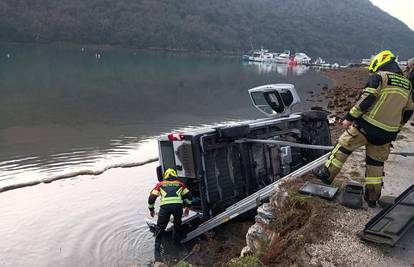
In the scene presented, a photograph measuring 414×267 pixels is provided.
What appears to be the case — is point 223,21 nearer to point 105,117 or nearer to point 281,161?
point 105,117

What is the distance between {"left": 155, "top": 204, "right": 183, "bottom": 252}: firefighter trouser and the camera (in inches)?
274

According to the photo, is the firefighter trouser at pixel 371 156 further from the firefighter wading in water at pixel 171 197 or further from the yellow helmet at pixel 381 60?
the firefighter wading in water at pixel 171 197

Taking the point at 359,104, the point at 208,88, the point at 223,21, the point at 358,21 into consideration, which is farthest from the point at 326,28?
the point at 359,104

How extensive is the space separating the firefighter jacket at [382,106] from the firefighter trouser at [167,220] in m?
3.33

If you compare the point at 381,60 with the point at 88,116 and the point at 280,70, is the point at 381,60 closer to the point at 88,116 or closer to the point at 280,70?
the point at 88,116

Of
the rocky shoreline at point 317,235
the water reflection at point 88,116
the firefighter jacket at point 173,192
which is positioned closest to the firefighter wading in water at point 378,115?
the rocky shoreline at point 317,235

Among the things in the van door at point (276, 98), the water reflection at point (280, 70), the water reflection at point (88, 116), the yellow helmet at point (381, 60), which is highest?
the yellow helmet at point (381, 60)

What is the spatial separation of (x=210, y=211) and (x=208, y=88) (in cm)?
2664

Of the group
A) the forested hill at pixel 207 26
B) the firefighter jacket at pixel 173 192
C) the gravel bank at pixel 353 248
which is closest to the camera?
the gravel bank at pixel 353 248

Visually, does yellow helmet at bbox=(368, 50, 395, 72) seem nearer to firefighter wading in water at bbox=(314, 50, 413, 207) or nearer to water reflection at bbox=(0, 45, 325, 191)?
firefighter wading in water at bbox=(314, 50, 413, 207)

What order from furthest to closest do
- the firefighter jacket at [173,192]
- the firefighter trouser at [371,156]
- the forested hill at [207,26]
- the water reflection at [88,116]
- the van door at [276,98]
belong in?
the forested hill at [207,26] → the water reflection at [88,116] → the van door at [276,98] → the firefighter jacket at [173,192] → the firefighter trouser at [371,156]

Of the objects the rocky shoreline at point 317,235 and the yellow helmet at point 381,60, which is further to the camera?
the yellow helmet at point 381,60

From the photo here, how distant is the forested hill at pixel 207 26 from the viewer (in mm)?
96625

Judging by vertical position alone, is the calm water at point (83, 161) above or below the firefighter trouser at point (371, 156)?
below
